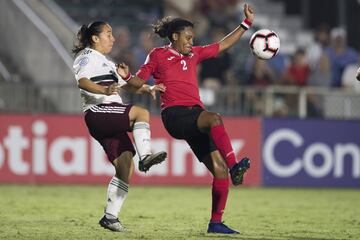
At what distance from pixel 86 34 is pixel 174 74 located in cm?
102

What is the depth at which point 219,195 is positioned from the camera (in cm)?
1042

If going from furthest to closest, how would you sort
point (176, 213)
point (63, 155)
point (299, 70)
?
point (299, 70) < point (63, 155) < point (176, 213)

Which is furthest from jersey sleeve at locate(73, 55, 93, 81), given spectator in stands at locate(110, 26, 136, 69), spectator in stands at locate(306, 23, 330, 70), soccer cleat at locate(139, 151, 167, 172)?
spectator in stands at locate(306, 23, 330, 70)

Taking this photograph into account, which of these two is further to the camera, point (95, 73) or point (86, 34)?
point (86, 34)

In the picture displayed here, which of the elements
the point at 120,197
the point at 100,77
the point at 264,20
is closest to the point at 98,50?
the point at 100,77

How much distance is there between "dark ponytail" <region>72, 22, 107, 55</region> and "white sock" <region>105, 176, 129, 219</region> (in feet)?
4.77

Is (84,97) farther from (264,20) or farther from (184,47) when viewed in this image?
(264,20)

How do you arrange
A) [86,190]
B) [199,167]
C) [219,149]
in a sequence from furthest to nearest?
[199,167] < [86,190] < [219,149]

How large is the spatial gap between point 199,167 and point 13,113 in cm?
361

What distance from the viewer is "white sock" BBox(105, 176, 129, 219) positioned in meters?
10.4

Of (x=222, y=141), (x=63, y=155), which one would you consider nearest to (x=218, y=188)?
(x=222, y=141)

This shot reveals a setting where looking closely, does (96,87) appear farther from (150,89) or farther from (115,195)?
(115,195)

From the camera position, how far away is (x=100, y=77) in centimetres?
1035

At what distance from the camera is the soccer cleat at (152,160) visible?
9.80 meters
